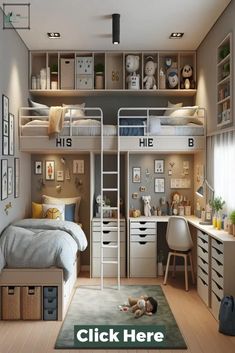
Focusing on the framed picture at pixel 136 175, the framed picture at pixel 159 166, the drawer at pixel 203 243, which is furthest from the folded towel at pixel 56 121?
the drawer at pixel 203 243

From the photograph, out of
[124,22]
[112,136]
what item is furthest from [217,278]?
[124,22]

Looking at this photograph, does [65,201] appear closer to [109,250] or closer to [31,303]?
[109,250]

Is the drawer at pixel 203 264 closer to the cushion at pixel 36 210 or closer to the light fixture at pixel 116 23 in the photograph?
the cushion at pixel 36 210

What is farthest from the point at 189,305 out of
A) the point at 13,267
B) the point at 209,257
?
the point at 13,267

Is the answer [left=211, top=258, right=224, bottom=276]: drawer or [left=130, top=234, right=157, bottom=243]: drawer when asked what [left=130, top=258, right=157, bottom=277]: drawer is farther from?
[left=211, top=258, right=224, bottom=276]: drawer

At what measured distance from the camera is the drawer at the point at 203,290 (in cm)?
475

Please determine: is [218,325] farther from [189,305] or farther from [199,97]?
[199,97]

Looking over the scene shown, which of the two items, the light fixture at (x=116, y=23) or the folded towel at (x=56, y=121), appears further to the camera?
the folded towel at (x=56, y=121)

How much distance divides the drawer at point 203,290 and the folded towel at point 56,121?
2579 millimetres

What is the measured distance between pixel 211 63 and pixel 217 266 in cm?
257

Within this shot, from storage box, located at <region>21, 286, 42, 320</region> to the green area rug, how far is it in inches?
11.7

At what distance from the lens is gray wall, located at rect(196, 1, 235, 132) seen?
468 centimetres

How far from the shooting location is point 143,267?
599cm

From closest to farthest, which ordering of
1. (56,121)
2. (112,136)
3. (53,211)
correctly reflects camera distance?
(56,121) < (112,136) < (53,211)
